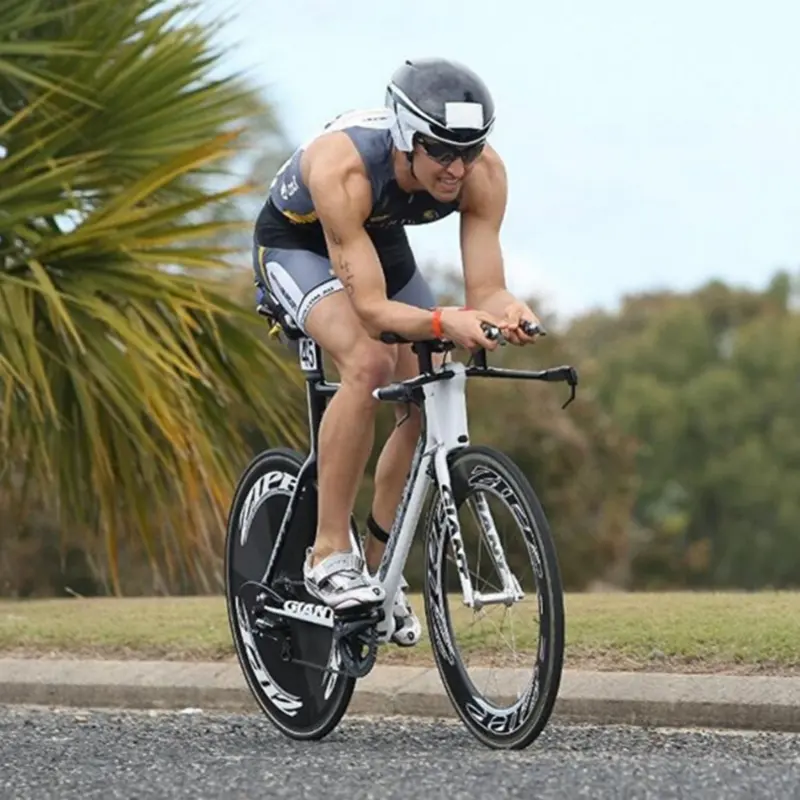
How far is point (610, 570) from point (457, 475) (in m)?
30.4

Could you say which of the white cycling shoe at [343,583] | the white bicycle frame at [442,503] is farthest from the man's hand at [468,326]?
the white cycling shoe at [343,583]

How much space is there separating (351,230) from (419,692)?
191 cm

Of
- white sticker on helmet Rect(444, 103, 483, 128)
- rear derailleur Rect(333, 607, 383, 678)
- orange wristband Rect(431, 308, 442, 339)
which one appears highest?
white sticker on helmet Rect(444, 103, 483, 128)

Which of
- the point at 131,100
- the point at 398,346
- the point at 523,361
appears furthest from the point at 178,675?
the point at 523,361

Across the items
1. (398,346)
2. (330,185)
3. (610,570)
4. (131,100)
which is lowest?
(610,570)

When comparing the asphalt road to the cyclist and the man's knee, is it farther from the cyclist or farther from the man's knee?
the man's knee

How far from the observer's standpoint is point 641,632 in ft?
24.3

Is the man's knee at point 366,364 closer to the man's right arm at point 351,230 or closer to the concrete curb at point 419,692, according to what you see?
the man's right arm at point 351,230

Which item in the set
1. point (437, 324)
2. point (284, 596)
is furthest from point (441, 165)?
point (284, 596)

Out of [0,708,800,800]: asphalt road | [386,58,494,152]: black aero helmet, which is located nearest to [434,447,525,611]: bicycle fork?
[0,708,800,800]: asphalt road

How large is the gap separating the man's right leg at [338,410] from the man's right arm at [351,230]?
0.50 ft

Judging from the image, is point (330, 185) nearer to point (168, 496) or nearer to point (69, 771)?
point (69, 771)

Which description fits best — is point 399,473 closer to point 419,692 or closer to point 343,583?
point 343,583

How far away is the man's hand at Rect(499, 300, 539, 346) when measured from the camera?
5387mm
